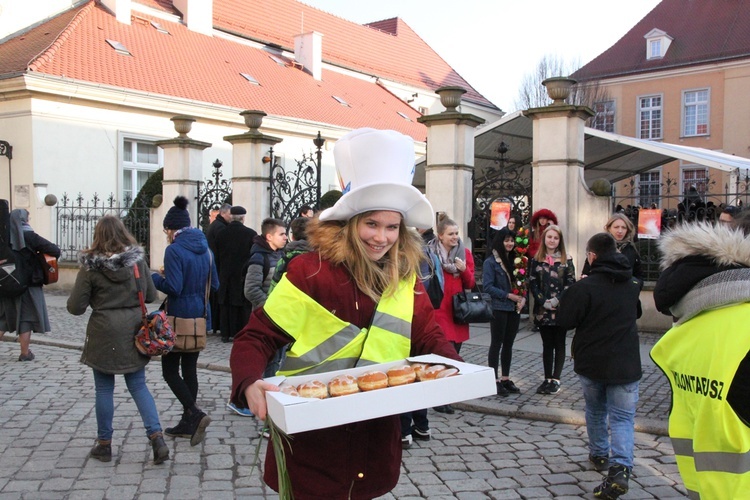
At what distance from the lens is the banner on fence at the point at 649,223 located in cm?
1003

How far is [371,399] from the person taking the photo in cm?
213

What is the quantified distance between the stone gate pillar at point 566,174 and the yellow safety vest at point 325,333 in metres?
7.79

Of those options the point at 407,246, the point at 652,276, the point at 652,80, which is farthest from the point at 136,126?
the point at 652,80

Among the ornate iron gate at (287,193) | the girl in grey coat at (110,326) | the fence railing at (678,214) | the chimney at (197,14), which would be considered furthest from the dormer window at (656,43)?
the girl in grey coat at (110,326)

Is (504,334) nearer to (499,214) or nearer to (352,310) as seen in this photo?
(499,214)

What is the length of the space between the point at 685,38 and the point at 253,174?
3036cm

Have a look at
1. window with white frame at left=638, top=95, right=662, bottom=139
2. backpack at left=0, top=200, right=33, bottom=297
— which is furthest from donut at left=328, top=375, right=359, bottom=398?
window with white frame at left=638, top=95, right=662, bottom=139

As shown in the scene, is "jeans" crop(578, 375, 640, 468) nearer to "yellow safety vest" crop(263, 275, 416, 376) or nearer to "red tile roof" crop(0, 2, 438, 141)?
"yellow safety vest" crop(263, 275, 416, 376)

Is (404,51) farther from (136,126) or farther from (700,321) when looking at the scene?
(700,321)

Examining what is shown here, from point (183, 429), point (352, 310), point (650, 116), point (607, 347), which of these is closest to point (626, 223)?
point (607, 347)

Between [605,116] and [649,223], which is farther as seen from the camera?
[605,116]

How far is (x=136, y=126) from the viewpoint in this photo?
20516 mm

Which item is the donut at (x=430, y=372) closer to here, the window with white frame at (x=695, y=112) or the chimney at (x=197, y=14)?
the chimney at (x=197, y=14)

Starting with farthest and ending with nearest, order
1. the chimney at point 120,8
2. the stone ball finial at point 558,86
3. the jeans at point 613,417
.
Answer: the chimney at point 120,8, the stone ball finial at point 558,86, the jeans at point 613,417
